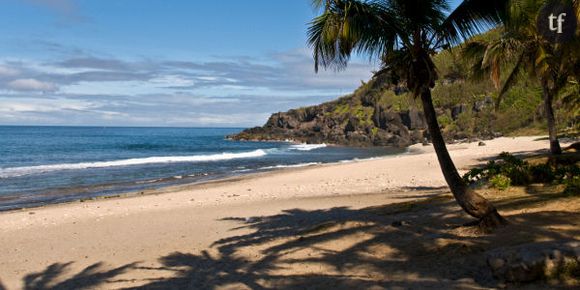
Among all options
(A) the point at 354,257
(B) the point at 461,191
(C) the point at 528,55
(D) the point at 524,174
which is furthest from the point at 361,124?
(A) the point at 354,257

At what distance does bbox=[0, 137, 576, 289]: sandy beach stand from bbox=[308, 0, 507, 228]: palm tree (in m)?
2.47

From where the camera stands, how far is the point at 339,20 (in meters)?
8.32

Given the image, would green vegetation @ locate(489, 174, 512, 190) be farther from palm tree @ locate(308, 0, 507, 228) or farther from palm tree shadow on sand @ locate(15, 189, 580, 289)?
palm tree @ locate(308, 0, 507, 228)

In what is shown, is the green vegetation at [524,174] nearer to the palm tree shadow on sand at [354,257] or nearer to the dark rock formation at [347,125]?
the palm tree shadow on sand at [354,257]

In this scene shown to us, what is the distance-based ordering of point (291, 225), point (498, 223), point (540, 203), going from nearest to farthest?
point (498, 223), point (540, 203), point (291, 225)

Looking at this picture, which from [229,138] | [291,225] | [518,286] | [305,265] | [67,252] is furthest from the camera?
[229,138]

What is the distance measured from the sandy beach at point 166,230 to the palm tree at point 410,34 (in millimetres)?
2466

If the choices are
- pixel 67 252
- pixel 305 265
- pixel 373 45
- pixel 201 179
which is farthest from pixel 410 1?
pixel 201 179

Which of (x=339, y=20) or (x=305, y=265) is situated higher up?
(x=339, y=20)

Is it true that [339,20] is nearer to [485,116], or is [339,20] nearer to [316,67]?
[316,67]

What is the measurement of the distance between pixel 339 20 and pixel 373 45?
72cm

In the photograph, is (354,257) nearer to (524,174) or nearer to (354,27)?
(354,27)

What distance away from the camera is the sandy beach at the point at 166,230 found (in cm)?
882

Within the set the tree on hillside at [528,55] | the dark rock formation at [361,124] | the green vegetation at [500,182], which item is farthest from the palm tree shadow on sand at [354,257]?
the dark rock formation at [361,124]
